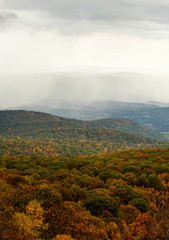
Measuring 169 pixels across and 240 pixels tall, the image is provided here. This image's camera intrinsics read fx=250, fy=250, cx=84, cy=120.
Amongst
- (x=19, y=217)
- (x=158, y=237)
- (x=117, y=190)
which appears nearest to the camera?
(x=19, y=217)

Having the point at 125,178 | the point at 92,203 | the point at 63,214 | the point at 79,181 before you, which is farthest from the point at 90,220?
the point at 125,178

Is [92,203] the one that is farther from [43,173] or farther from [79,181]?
[43,173]

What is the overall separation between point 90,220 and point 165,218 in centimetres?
1318

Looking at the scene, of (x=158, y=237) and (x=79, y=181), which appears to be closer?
(x=158, y=237)

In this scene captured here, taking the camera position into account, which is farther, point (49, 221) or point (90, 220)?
point (90, 220)

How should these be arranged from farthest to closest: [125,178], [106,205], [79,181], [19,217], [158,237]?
[125,178] < [79,181] < [106,205] < [158,237] < [19,217]

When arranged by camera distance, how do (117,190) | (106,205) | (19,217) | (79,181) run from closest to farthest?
(19,217), (106,205), (117,190), (79,181)

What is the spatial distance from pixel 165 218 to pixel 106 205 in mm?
10058

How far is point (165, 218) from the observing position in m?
40.8

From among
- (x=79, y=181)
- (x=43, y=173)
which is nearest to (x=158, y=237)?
(x=79, y=181)

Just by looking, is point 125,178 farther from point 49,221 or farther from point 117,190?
point 49,221

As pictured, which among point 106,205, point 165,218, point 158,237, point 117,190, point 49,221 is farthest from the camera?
point 117,190

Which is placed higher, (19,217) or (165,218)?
(19,217)

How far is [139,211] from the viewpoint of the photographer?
45000 millimetres
